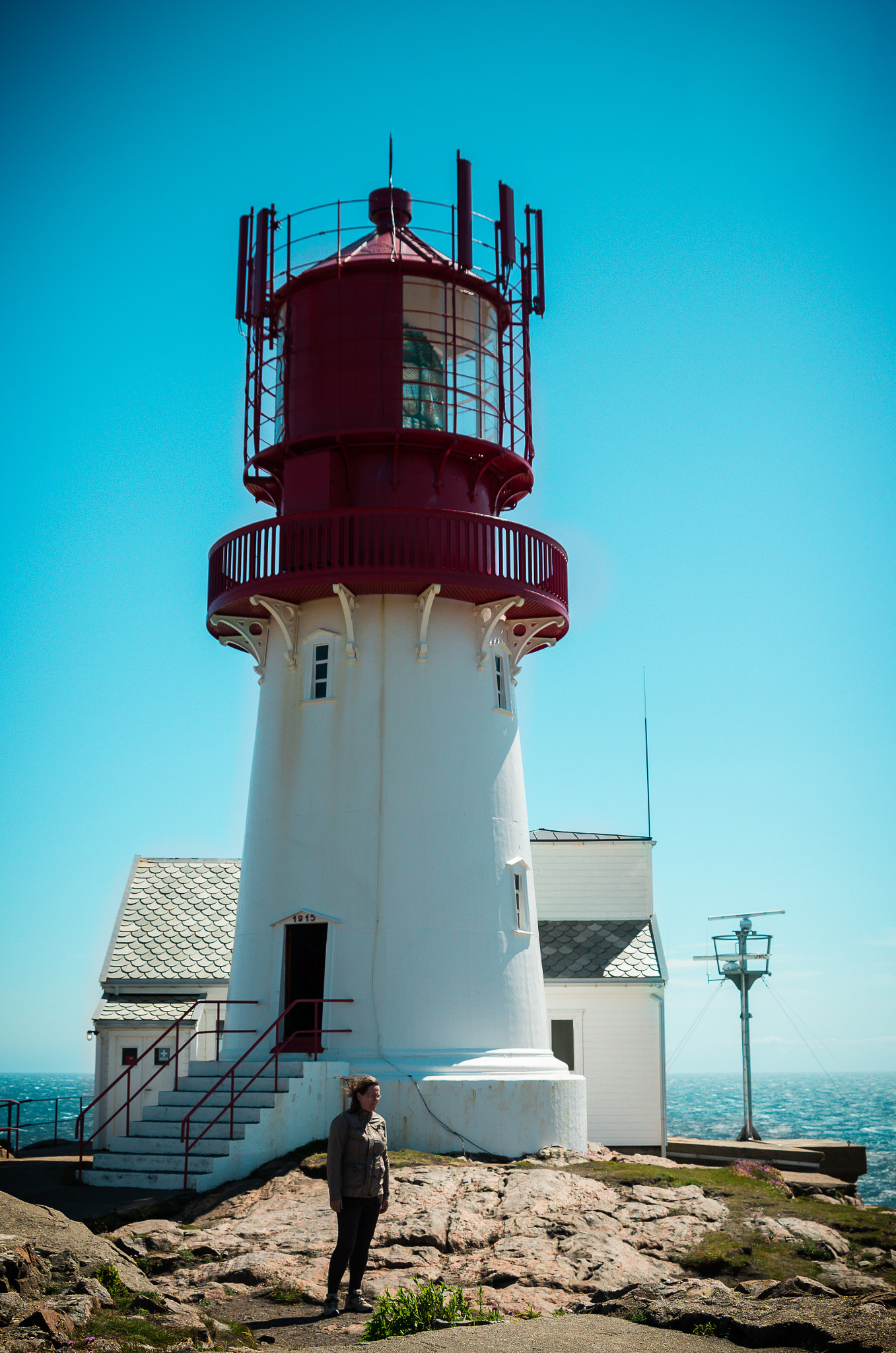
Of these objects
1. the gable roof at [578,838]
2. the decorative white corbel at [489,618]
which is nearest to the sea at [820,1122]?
the gable roof at [578,838]

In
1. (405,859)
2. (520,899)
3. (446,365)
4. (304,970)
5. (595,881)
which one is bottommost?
(304,970)

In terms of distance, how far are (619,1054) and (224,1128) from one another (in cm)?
1035

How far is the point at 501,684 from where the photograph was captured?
2109 centimetres

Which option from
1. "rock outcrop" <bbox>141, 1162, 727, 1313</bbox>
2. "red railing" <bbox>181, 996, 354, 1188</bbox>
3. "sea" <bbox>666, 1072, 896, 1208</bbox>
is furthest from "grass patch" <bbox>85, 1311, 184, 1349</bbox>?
"sea" <bbox>666, 1072, 896, 1208</bbox>

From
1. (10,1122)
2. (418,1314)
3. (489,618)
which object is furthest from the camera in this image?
(489,618)

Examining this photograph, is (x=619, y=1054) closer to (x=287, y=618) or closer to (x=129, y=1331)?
(x=287, y=618)

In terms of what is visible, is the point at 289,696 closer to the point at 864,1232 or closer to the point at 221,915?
the point at 221,915

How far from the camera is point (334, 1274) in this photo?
10859mm

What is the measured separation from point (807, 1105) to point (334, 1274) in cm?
16222

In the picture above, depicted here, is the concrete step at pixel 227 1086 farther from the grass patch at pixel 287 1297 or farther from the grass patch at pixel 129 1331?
the grass patch at pixel 129 1331

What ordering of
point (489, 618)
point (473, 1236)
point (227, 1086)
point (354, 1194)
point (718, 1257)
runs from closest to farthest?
1. point (354, 1194)
2. point (718, 1257)
3. point (473, 1236)
4. point (227, 1086)
5. point (489, 618)

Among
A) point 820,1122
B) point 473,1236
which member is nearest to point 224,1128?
point 473,1236

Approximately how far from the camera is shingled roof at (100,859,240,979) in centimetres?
2600

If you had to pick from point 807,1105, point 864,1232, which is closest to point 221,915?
point 864,1232
